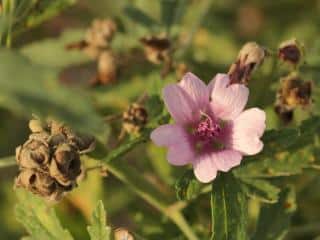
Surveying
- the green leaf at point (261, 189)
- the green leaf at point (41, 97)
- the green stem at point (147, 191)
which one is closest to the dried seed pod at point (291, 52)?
the green leaf at point (261, 189)

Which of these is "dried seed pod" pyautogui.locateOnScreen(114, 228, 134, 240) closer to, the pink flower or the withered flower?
the pink flower

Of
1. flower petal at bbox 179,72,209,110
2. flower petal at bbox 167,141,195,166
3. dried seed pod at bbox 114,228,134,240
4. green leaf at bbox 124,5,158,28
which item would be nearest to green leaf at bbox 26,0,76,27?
green leaf at bbox 124,5,158,28

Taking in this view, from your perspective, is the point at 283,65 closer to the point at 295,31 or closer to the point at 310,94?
the point at 310,94

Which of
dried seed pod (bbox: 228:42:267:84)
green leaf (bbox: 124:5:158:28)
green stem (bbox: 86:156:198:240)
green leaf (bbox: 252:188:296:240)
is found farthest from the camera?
green leaf (bbox: 124:5:158:28)

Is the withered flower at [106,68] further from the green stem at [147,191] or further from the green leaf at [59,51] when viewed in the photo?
the green stem at [147,191]

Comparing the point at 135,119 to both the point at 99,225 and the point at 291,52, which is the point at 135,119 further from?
the point at 291,52

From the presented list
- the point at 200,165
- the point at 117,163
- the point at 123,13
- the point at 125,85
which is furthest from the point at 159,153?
the point at 200,165

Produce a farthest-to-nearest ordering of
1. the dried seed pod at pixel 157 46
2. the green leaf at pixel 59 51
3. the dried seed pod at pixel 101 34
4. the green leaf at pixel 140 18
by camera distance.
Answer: the green leaf at pixel 59 51 → the green leaf at pixel 140 18 → the dried seed pod at pixel 101 34 → the dried seed pod at pixel 157 46
